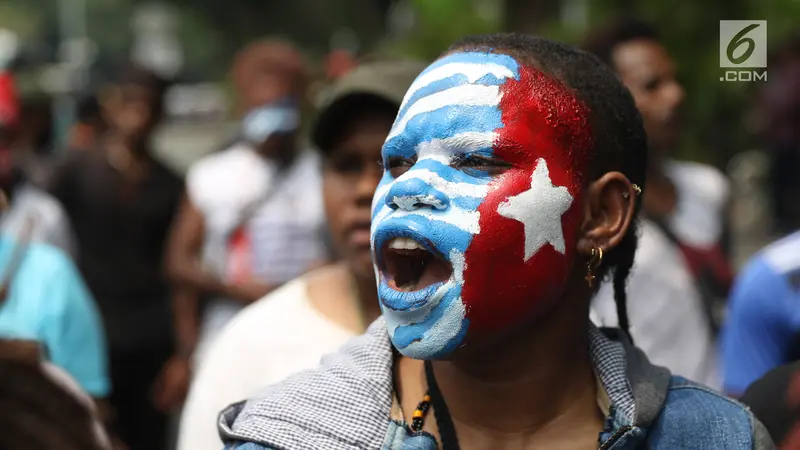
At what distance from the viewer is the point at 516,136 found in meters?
2.29

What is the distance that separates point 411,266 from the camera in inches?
90.0

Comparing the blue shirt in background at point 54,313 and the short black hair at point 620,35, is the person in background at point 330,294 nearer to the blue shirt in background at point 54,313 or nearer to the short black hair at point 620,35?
the blue shirt in background at point 54,313

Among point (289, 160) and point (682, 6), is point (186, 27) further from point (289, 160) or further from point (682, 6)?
point (289, 160)

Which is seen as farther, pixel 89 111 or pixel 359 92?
pixel 89 111

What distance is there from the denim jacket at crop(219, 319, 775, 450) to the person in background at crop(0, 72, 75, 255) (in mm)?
2474

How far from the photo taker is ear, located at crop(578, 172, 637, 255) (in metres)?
2.38

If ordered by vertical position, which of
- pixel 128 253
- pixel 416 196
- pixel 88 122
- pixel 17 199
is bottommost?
pixel 128 253

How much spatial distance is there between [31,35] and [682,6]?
15843 millimetres

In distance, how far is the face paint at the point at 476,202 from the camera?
2.21m

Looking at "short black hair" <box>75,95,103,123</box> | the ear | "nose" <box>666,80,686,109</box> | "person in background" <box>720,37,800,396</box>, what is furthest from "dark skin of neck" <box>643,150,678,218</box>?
"short black hair" <box>75,95,103,123</box>

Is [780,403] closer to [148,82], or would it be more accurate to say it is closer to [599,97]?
[599,97]

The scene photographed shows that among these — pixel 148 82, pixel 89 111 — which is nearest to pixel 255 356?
pixel 148 82
